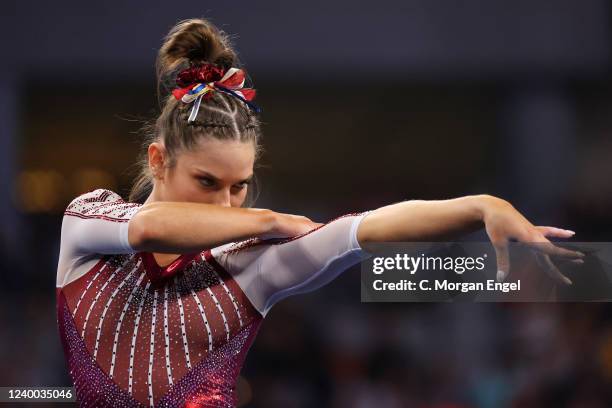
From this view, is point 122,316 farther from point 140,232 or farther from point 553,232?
point 553,232

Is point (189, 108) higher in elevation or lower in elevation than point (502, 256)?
higher

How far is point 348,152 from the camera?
12.0 feet

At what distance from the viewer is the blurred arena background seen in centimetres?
259

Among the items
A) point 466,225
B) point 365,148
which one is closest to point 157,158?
point 466,225

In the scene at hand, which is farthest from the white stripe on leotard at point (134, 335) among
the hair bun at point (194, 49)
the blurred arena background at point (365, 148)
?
the blurred arena background at point (365, 148)

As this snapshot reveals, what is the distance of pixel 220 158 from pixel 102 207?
171mm

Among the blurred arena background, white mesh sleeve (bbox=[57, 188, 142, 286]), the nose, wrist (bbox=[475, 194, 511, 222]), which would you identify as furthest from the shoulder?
the blurred arena background

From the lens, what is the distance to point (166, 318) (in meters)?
1.08

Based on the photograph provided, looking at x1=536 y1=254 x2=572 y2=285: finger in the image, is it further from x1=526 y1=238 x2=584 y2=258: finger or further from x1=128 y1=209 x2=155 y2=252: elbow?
x1=128 y1=209 x2=155 y2=252: elbow

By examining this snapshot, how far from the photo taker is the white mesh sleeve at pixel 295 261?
96 centimetres

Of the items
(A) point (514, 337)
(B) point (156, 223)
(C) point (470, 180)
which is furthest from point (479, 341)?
(B) point (156, 223)

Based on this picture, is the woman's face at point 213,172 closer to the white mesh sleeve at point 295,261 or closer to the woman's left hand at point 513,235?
the white mesh sleeve at point 295,261

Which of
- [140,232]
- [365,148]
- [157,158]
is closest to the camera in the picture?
[140,232]

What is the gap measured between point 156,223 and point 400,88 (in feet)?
9.06
